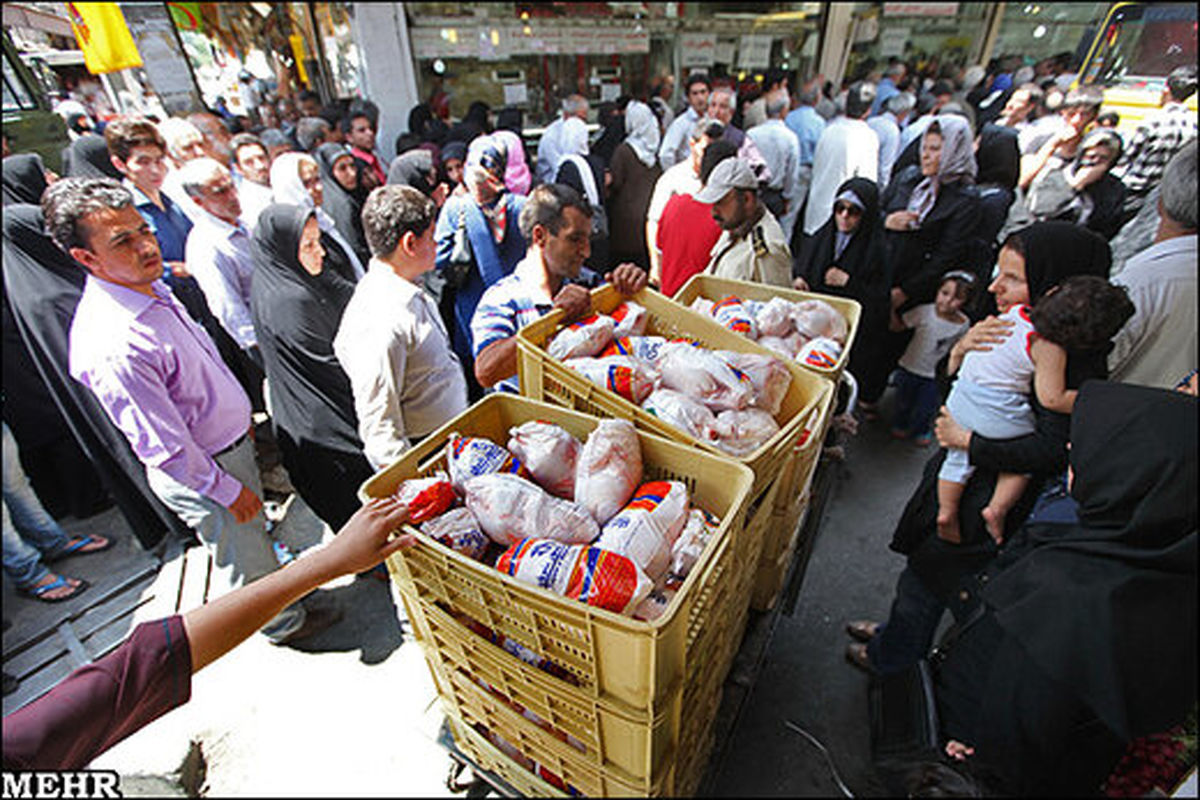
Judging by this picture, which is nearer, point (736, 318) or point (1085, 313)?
point (1085, 313)

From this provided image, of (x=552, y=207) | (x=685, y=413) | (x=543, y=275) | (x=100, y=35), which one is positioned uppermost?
(x=100, y=35)

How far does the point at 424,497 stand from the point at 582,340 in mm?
753

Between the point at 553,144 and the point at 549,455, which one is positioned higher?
the point at 553,144

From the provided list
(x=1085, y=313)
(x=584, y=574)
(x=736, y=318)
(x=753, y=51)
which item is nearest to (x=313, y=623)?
(x=584, y=574)

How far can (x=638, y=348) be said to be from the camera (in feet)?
6.02

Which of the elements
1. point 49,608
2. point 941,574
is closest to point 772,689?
point 941,574

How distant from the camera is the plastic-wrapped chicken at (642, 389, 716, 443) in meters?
1.45

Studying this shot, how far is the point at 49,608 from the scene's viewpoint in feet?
9.14

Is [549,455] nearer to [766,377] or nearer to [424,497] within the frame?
[424,497]

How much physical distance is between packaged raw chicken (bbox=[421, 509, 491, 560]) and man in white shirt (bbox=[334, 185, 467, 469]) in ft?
3.07

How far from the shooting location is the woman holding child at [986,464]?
1.75m

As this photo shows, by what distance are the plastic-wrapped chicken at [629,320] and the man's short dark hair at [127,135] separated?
3350 mm

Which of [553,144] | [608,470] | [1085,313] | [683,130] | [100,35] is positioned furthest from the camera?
[553,144]

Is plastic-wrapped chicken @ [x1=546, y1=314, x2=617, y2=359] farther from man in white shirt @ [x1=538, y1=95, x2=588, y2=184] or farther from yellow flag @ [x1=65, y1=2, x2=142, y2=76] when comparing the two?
man in white shirt @ [x1=538, y1=95, x2=588, y2=184]
